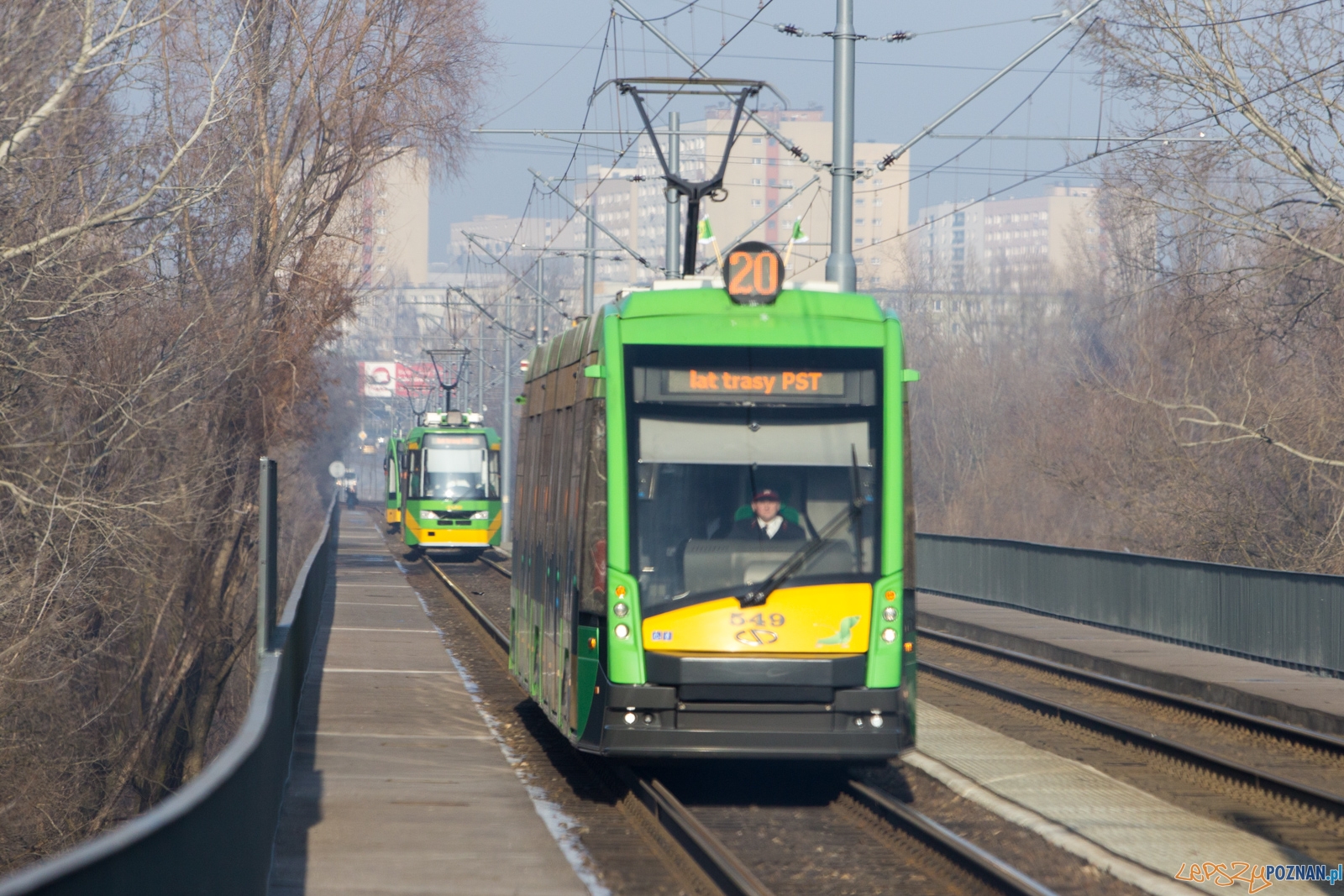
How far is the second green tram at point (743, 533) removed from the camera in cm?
923

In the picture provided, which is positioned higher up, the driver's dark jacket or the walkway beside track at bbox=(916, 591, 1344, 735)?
the driver's dark jacket

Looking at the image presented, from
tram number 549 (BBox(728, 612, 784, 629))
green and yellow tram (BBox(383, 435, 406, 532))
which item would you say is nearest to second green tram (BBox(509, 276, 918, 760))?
tram number 549 (BBox(728, 612, 784, 629))

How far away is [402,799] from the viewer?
1005cm

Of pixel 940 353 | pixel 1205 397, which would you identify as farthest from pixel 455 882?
pixel 940 353

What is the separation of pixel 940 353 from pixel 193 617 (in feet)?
178

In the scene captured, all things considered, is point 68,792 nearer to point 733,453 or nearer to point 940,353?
point 733,453

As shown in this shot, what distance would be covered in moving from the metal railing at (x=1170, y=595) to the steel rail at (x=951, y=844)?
8.72 m

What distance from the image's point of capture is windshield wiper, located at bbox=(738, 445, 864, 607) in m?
9.32

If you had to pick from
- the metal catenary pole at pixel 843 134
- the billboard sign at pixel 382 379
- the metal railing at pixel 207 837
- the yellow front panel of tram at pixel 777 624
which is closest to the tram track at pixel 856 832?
the yellow front panel of tram at pixel 777 624

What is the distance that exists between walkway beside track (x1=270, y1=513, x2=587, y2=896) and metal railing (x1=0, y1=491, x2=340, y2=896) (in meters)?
0.34

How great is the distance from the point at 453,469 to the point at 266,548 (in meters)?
29.4

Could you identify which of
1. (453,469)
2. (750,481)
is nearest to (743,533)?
(750,481)

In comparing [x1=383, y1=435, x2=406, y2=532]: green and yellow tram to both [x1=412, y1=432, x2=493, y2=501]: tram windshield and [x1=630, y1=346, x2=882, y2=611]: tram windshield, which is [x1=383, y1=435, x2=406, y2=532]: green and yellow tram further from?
[x1=630, y1=346, x2=882, y2=611]: tram windshield

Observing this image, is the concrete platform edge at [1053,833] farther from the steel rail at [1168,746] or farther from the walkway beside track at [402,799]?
the walkway beside track at [402,799]
